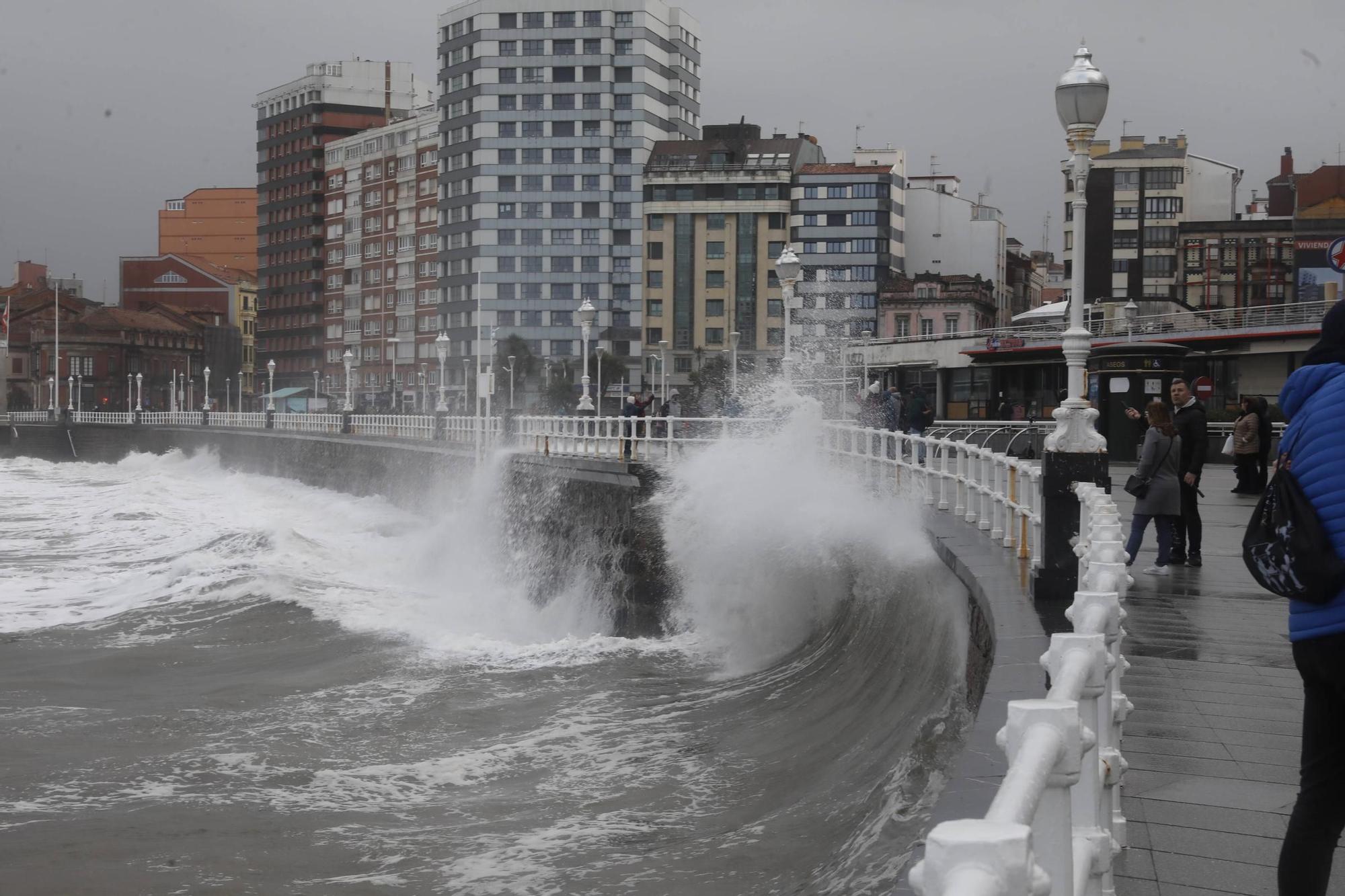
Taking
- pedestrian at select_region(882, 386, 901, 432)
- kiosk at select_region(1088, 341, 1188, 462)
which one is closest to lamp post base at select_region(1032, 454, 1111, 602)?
pedestrian at select_region(882, 386, 901, 432)

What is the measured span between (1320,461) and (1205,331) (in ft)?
141

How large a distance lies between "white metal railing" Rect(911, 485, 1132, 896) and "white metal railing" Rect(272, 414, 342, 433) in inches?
2360

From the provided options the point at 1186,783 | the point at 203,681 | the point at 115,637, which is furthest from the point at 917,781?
the point at 115,637

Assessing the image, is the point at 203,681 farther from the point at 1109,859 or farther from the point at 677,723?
the point at 1109,859

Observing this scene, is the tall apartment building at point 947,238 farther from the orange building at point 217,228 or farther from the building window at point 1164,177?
the orange building at point 217,228

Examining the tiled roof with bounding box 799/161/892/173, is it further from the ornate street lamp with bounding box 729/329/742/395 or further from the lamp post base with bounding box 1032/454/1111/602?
the lamp post base with bounding box 1032/454/1111/602

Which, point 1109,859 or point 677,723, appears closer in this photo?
point 1109,859

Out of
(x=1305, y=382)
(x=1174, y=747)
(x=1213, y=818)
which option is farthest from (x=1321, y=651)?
(x=1174, y=747)

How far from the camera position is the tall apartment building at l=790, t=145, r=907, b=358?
314 ft

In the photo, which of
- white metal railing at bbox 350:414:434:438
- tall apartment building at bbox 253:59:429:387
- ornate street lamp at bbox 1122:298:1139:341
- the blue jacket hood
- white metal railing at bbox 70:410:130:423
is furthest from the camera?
tall apartment building at bbox 253:59:429:387

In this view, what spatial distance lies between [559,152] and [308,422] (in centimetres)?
4238

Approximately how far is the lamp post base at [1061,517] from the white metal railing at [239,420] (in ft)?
221

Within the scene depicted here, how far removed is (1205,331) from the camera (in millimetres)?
43812

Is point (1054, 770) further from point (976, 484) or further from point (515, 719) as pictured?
point (515, 719)
